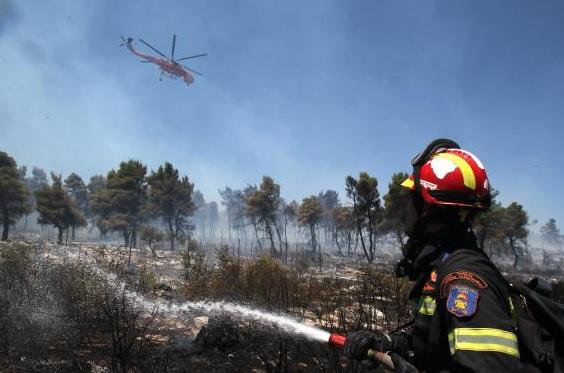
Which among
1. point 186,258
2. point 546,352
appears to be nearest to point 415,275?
point 546,352

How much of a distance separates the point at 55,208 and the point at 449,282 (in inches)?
1678

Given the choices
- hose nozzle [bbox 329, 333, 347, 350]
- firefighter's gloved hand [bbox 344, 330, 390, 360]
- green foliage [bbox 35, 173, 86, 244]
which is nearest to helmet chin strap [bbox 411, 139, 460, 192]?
firefighter's gloved hand [bbox 344, 330, 390, 360]

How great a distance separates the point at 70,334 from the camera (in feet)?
21.5

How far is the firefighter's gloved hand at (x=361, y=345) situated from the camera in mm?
2096

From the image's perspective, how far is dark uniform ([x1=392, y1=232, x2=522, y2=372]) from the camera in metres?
1.34

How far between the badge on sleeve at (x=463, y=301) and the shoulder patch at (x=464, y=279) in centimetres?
2

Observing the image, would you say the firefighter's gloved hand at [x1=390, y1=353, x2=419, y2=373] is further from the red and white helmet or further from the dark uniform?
the red and white helmet

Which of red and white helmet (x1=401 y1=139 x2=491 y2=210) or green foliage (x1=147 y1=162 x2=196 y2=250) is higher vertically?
green foliage (x1=147 y1=162 x2=196 y2=250)

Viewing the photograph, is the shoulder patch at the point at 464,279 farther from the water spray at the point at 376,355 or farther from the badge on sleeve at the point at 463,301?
the water spray at the point at 376,355

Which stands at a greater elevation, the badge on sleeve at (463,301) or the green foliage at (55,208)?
the green foliage at (55,208)

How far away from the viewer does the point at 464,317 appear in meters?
1.42

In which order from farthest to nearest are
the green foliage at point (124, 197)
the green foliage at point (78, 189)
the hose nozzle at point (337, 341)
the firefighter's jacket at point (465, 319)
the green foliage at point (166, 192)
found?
the green foliage at point (78, 189) < the green foliage at point (166, 192) < the green foliage at point (124, 197) < the hose nozzle at point (337, 341) < the firefighter's jacket at point (465, 319)

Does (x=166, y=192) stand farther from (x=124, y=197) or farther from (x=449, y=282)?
(x=449, y=282)

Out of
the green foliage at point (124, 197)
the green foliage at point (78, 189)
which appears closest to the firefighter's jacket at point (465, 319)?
the green foliage at point (124, 197)
